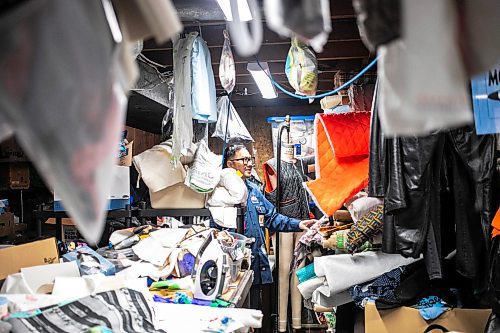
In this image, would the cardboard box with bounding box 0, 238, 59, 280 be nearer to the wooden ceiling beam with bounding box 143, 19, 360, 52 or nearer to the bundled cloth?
the bundled cloth

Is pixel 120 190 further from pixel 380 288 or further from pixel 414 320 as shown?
pixel 414 320

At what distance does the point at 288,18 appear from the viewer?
1.81 feet

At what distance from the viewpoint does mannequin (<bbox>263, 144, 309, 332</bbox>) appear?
562 centimetres

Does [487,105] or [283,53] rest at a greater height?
[283,53]

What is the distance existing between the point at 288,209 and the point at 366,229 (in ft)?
9.41

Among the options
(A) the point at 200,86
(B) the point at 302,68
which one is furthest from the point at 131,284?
(B) the point at 302,68

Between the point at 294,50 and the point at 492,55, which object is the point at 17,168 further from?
the point at 492,55

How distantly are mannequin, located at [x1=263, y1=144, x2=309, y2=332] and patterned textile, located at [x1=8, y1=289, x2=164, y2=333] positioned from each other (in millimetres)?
3808

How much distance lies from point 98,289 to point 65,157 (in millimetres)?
1800

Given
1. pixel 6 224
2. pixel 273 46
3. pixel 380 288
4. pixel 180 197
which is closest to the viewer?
pixel 380 288

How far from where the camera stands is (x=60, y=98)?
1.63 ft

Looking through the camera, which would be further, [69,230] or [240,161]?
[240,161]

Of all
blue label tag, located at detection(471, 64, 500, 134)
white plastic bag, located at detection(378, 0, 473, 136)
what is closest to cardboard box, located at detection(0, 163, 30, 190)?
blue label tag, located at detection(471, 64, 500, 134)

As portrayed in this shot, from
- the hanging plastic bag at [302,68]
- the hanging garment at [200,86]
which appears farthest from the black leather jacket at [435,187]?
the hanging garment at [200,86]
